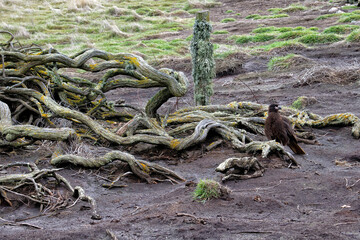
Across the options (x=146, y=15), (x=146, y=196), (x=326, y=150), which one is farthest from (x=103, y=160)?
(x=146, y=15)

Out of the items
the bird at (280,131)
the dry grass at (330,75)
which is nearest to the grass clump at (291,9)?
the dry grass at (330,75)

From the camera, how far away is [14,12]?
1005 inches

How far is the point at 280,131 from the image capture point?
238 inches

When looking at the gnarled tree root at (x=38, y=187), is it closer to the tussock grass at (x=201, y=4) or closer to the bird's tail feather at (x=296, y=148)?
the bird's tail feather at (x=296, y=148)

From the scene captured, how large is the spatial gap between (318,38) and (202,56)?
311 inches

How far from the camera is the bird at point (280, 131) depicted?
607cm

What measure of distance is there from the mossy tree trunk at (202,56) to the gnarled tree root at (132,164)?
3316 mm

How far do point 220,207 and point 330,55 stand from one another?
32.9 ft

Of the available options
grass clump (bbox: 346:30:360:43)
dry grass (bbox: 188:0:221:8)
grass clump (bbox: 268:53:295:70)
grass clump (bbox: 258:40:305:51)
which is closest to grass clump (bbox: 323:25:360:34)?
grass clump (bbox: 346:30:360:43)

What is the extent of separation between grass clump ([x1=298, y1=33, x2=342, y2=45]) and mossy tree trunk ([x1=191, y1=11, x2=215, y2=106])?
300 inches

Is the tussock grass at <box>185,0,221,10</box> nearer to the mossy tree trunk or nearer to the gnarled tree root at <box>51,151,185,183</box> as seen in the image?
the mossy tree trunk

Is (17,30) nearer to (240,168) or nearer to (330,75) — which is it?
(330,75)

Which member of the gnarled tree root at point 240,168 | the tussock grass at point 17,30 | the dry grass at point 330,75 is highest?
the gnarled tree root at point 240,168

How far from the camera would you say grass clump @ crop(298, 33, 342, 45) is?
14756 mm
